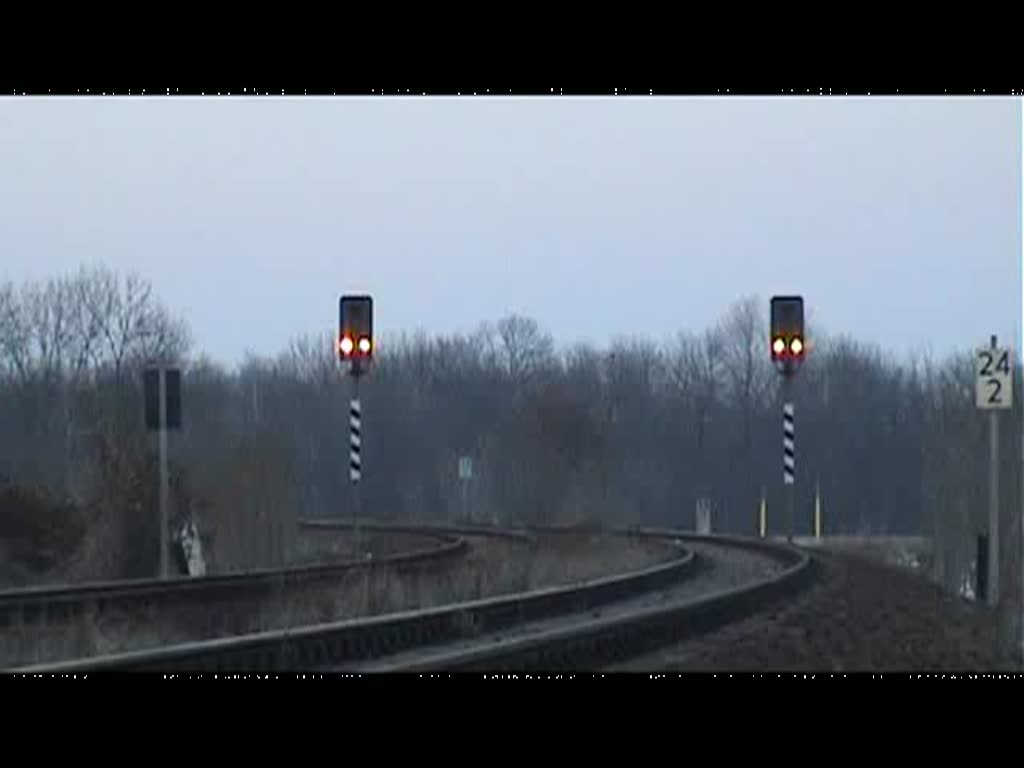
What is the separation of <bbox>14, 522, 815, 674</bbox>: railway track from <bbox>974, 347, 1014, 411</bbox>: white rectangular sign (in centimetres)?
461

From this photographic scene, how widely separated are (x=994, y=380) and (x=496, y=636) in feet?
20.8

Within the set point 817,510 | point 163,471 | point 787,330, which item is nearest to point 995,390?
point 787,330

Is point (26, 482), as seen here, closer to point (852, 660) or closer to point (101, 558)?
point (101, 558)

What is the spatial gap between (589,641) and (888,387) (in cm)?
3414

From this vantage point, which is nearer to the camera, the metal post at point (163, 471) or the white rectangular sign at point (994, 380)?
the white rectangular sign at point (994, 380)

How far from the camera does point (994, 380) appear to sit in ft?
59.9

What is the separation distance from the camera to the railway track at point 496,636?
643 inches

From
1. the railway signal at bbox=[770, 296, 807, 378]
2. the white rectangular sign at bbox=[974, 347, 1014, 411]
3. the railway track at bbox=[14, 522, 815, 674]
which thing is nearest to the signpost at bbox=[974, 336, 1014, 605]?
the white rectangular sign at bbox=[974, 347, 1014, 411]

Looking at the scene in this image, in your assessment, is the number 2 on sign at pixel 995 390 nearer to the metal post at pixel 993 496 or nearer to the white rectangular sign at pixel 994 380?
the white rectangular sign at pixel 994 380

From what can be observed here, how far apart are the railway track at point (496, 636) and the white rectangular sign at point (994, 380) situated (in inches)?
181

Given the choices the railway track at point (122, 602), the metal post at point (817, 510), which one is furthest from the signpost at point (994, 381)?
the metal post at point (817, 510)

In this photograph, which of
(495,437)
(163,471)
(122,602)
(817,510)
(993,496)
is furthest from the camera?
(495,437)

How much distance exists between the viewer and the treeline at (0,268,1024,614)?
33.5 metres

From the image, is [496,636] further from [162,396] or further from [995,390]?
[162,396]
